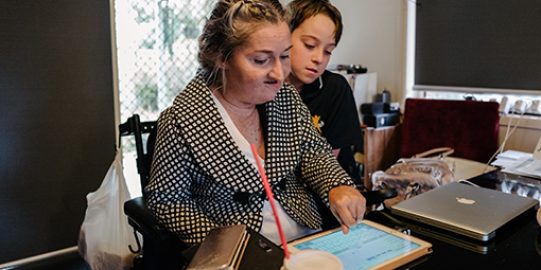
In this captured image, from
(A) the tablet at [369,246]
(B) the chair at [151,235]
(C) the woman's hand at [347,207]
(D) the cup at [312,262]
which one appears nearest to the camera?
(D) the cup at [312,262]

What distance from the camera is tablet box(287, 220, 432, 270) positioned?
752mm

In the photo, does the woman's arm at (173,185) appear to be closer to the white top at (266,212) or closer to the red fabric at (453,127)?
the white top at (266,212)

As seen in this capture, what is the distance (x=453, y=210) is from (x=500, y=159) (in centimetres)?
111

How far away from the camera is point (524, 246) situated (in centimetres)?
85

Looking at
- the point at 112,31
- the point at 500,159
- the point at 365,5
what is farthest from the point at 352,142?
the point at 365,5

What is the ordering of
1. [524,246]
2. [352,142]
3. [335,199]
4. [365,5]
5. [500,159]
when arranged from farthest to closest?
[365,5] → [500,159] → [352,142] → [335,199] → [524,246]

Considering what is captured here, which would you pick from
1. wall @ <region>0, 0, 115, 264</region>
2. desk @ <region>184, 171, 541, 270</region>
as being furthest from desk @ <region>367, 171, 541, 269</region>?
wall @ <region>0, 0, 115, 264</region>

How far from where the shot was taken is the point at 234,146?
39.0 inches

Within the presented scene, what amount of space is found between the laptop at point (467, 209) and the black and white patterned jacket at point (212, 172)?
18 cm

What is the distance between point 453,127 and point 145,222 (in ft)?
6.06

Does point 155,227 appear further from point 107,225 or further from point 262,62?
point 107,225

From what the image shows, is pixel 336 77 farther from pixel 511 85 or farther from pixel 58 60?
pixel 58 60

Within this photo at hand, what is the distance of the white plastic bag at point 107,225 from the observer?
194 cm

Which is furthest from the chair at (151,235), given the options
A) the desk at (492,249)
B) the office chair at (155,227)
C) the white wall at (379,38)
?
the white wall at (379,38)
